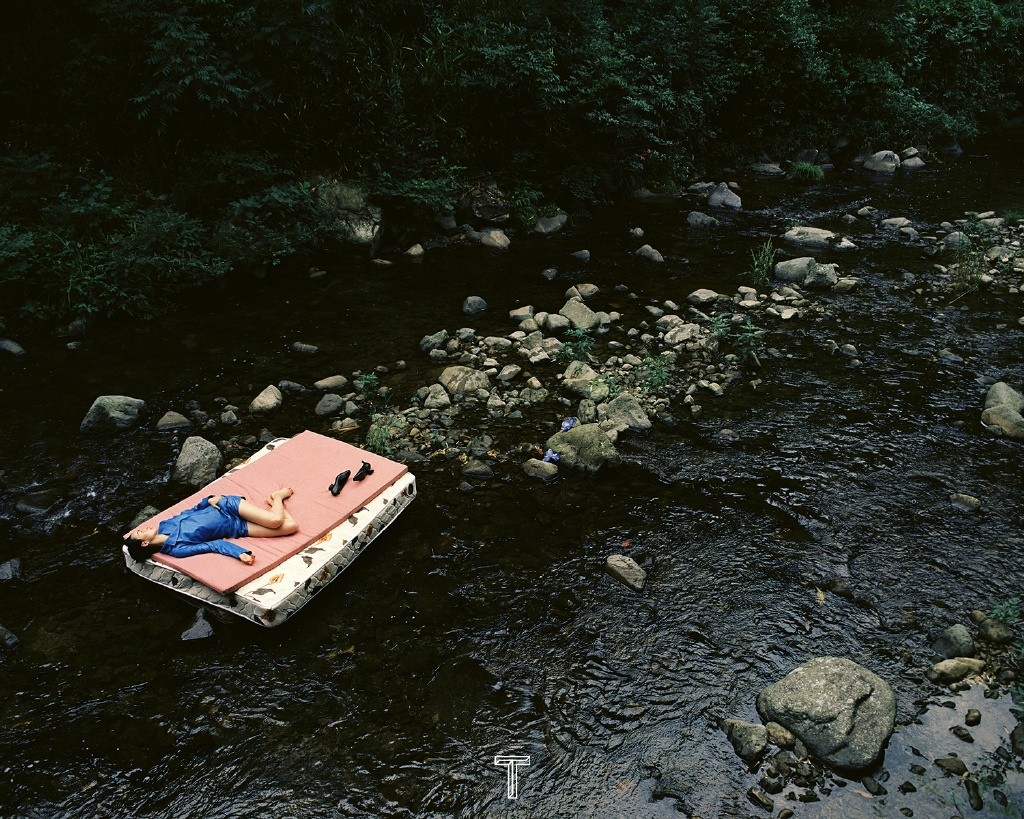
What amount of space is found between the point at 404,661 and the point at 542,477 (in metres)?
2.10

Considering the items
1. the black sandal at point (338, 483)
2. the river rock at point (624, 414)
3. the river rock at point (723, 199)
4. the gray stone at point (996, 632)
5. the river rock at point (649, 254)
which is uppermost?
the river rock at point (723, 199)

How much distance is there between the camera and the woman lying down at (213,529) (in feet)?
15.6

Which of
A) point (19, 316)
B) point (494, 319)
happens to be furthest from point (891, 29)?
point (19, 316)

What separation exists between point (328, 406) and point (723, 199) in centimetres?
888

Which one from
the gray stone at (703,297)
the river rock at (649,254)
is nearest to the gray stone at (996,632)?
the gray stone at (703,297)

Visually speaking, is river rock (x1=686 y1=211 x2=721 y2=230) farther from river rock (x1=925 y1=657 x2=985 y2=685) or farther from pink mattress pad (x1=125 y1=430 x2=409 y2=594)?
river rock (x1=925 y1=657 x2=985 y2=685)

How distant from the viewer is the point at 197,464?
238 inches

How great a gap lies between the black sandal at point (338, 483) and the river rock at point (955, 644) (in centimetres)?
423

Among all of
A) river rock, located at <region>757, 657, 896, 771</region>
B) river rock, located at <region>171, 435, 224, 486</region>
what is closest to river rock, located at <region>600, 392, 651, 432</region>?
river rock, located at <region>757, 657, 896, 771</region>

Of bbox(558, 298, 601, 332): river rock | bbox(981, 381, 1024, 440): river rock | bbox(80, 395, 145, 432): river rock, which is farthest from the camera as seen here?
bbox(558, 298, 601, 332): river rock

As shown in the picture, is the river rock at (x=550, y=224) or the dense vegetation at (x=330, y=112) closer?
the dense vegetation at (x=330, y=112)

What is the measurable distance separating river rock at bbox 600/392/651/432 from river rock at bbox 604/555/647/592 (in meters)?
1.71

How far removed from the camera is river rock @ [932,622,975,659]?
13.9ft

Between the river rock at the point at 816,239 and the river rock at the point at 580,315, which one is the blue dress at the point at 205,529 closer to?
the river rock at the point at 580,315
